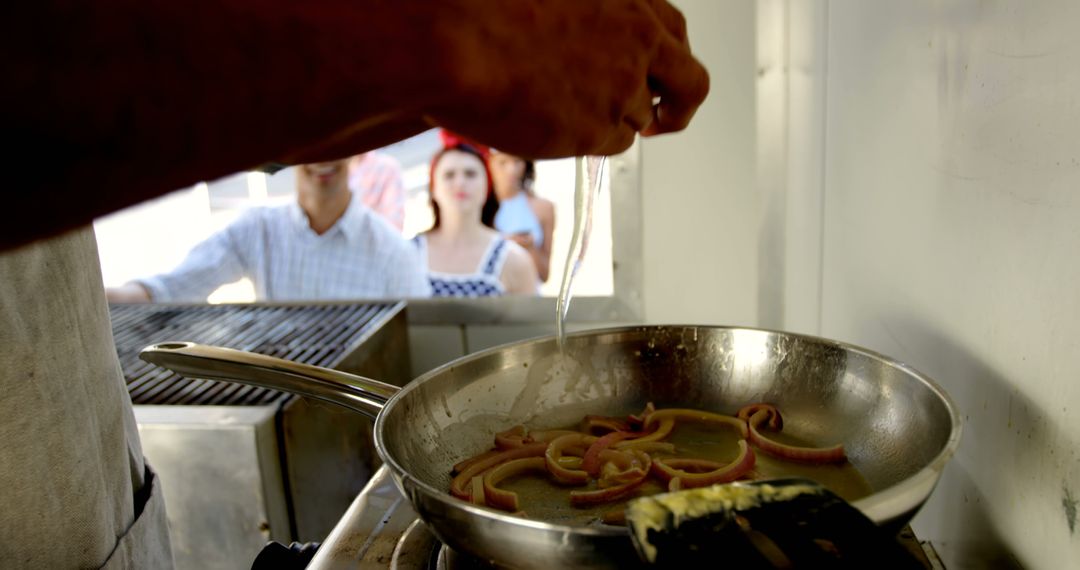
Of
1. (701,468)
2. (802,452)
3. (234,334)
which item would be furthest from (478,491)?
(234,334)

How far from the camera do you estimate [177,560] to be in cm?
125

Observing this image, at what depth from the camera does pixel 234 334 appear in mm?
1629

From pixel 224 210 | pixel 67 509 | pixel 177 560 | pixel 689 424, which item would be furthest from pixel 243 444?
pixel 224 210

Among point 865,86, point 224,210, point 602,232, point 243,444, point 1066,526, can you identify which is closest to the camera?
point 1066,526

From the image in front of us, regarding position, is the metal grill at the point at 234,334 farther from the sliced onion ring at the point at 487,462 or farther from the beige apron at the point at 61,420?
the sliced onion ring at the point at 487,462

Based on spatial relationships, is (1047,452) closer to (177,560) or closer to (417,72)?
(417,72)

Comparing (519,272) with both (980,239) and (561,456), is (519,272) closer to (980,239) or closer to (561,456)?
(561,456)

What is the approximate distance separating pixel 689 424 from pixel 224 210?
2.30 meters

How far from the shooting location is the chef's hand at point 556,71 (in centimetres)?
41

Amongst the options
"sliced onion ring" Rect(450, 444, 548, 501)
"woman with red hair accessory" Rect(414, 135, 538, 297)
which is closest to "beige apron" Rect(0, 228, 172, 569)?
"sliced onion ring" Rect(450, 444, 548, 501)

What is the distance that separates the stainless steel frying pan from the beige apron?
0.07m

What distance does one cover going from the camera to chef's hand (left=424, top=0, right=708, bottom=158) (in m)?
0.41

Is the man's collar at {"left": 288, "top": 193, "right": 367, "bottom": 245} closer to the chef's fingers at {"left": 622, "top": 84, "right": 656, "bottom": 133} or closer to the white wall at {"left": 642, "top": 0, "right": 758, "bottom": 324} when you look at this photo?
the white wall at {"left": 642, "top": 0, "right": 758, "bottom": 324}

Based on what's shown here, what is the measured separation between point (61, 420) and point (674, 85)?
23.7 inches
